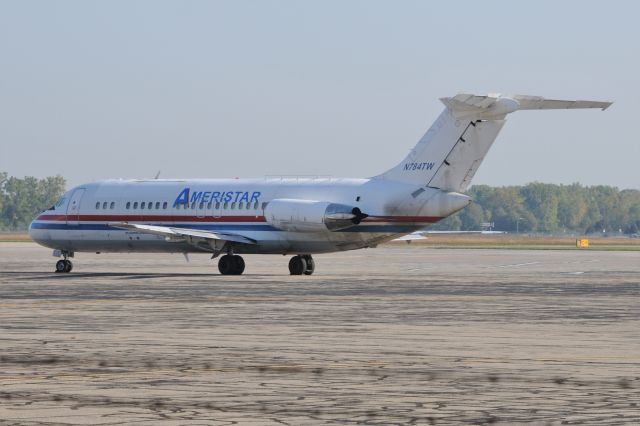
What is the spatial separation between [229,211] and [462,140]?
29.6 ft

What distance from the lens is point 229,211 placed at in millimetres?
49281

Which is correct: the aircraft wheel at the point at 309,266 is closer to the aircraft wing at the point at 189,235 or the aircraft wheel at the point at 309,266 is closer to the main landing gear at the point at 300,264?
the main landing gear at the point at 300,264

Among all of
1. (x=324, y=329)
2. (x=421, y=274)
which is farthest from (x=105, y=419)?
(x=421, y=274)

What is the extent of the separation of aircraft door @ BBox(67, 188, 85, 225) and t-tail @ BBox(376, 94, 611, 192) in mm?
14051

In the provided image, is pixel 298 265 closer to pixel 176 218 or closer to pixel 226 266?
pixel 226 266

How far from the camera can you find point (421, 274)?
49.1 m

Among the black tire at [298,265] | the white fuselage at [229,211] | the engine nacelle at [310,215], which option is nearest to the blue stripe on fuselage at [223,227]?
the white fuselage at [229,211]

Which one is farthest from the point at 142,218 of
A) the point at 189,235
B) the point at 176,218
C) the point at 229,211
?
the point at 189,235

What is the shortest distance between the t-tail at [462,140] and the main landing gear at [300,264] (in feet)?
18.7

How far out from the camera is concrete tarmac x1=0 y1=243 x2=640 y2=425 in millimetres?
12750

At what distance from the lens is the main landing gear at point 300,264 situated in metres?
49.6

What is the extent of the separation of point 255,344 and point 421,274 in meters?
30.0

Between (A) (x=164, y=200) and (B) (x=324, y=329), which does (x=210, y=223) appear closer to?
(A) (x=164, y=200)

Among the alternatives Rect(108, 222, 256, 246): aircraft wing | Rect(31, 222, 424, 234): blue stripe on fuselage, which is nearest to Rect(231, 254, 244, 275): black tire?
Rect(108, 222, 256, 246): aircraft wing
